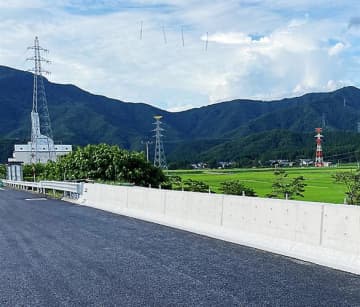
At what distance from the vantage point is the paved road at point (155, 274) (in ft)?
23.2

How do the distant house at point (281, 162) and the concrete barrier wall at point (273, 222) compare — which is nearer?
the concrete barrier wall at point (273, 222)

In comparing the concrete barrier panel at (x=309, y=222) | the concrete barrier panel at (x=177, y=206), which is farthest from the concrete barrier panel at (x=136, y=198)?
the concrete barrier panel at (x=309, y=222)

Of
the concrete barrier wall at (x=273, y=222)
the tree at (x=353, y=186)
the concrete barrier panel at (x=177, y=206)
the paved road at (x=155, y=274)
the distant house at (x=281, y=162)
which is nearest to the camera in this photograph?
the paved road at (x=155, y=274)

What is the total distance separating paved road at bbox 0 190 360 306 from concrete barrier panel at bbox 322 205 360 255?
61 cm

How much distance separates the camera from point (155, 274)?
344 inches

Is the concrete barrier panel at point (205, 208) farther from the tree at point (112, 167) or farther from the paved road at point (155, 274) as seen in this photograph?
the tree at point (112, 167)

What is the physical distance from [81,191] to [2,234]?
1351cm

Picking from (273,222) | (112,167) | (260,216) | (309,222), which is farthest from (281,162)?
(309,222)

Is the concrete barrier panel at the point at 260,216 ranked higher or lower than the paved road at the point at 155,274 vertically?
higher

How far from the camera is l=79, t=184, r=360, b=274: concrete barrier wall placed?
30.6 feet

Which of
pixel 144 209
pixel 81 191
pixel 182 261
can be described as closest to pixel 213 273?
pixel 182 261

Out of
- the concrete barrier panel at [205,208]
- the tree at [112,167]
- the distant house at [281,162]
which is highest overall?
the concrete barrier panel at [205,208]

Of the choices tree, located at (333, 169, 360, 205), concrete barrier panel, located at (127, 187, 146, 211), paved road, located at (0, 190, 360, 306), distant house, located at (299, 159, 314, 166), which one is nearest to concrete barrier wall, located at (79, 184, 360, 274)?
paved road, located at (0, 190, 360, 306)

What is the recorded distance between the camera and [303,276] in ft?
27.8
